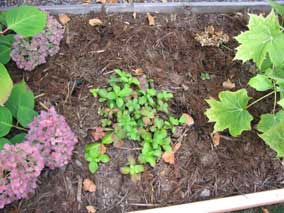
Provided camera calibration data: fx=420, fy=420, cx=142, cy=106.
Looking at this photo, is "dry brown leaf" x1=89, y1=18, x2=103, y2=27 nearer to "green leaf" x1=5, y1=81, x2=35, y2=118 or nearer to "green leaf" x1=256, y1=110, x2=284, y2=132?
"green leaf" x1=5, y1=81, x2=35, y2=118

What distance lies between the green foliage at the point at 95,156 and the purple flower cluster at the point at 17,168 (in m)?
0.27

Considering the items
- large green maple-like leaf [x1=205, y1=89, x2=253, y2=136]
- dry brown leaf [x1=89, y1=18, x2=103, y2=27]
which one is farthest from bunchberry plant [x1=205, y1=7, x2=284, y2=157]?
dry brown leaf [x1=89, y1=18, x2=103, y2=27]

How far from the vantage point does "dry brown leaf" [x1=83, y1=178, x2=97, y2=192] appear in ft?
6.11

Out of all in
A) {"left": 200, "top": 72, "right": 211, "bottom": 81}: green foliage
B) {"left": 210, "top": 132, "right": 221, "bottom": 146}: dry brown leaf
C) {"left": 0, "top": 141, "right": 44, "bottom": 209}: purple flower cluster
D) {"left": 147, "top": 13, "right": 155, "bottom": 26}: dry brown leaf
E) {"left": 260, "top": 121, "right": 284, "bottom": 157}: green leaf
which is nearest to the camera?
{"left": 0, "top": 141, "right": 44, "bottom": 209}: purple flower cluster

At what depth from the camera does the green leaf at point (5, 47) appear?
1.96 metres

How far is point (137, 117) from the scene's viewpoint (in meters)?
1.97

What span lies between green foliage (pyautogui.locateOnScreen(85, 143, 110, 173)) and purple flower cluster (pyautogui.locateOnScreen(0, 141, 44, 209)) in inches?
10.5

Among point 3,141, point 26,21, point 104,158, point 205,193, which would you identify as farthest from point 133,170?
point 26,21

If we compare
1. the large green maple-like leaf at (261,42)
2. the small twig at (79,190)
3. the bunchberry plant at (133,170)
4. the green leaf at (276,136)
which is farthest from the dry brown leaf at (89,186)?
the large green maple-like leaf at (261,42)

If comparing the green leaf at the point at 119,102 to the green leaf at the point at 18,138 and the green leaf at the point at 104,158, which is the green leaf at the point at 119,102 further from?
the green leaf at the point at 18,138

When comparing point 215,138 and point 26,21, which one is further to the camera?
point 215,138

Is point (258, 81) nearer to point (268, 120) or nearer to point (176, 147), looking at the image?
point (268, 120)

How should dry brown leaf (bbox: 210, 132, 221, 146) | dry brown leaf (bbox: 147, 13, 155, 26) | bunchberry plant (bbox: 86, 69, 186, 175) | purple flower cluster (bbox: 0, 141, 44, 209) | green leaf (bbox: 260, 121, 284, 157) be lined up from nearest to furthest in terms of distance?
purple flower cluster (bbox: 0, 141, 44, 209) → green leaf (bbox: 260, 121, 284, 157) → bunchberry plant (bbox: 86, 69, 186, 175) → dry brown leaf (bbox: 210, 132, 221, 146) → dry brown leaf (bbox: 147, 13, 155, 26)

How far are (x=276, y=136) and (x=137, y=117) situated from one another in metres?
0.63
